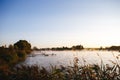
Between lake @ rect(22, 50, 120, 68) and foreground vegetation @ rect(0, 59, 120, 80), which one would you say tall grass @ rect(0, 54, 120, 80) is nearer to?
foreground vegetation @ rect(0, 59, 120, 80)

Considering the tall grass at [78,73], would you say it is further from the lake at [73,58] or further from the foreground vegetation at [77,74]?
the lake at [73,58]

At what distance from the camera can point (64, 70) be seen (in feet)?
24.0

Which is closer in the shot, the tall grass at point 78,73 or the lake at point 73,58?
the tall grass at point 78,73

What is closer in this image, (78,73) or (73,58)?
(78,73)

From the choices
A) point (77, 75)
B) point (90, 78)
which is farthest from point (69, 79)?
point (90, 78)

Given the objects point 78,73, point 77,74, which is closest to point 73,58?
point 78,73

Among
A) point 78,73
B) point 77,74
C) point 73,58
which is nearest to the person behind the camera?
point 77,74

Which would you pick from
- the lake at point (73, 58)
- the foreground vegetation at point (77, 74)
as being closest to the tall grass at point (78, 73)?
the foreground vegetation at point (77, 74)

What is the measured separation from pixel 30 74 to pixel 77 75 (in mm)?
2092

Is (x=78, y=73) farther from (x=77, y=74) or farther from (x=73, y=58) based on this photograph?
(x=73, y=58)

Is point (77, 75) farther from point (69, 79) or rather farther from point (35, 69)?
point (35, 69)

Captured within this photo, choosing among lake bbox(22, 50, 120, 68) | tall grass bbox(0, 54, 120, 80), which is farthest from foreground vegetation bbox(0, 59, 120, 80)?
lake bbox(22, 50, 120, 68)

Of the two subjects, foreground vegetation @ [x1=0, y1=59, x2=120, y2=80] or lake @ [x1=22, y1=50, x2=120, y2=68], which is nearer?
foreground vegetation @ [x1=0, y1=59, x2=120, y2=80]

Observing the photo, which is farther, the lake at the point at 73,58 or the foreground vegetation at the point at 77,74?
the lake at the point at 73,58
